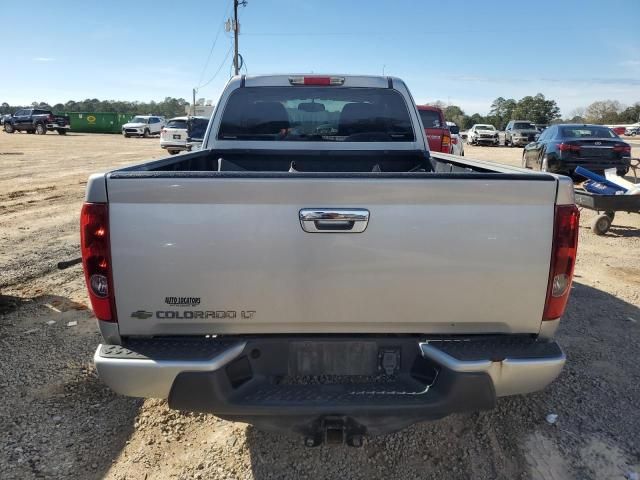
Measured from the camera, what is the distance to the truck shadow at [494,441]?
2.70 metres

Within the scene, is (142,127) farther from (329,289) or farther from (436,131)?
(329,289)

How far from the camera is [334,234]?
2.16m

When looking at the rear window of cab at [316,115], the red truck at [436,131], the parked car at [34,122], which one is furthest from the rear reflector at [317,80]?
the parked car at [34,122]

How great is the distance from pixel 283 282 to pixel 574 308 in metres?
3.89

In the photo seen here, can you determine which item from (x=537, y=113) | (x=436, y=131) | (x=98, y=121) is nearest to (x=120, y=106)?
(x=98, y=121)

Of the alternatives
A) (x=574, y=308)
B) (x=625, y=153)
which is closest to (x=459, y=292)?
(x=574, y=308)

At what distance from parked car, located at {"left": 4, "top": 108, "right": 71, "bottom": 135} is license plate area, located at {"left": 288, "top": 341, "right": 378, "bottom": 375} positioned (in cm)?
4701

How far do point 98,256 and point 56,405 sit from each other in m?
1.60

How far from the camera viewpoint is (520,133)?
3581cm

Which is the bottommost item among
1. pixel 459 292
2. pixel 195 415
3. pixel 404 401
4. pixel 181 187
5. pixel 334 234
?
pixel 195 415

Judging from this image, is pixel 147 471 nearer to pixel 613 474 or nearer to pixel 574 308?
pixel 613 474

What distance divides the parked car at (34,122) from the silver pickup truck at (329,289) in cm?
4673

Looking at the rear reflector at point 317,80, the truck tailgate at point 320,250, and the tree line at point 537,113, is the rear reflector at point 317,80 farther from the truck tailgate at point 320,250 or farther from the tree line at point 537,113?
the tree line at point 537,113

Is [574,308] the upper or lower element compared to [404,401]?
lower
